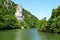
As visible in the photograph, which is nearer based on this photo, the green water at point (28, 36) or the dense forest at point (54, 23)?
the green water at point (28, 36)

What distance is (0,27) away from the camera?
326 ft

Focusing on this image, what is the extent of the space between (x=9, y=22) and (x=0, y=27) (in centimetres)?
1156

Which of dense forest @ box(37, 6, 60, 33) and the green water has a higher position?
dense forest @ box(37, 6, 60, 33)

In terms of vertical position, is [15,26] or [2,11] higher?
[2,11]

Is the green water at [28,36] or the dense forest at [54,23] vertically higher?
the dense forest at [54,23]

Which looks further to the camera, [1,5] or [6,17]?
[1,5]

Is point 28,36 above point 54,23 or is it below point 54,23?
below

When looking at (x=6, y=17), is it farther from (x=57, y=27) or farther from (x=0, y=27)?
(x=57, y=27)

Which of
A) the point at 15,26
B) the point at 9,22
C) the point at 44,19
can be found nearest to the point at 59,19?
the point at 44,19

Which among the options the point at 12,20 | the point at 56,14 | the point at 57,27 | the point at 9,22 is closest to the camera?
the point at 57,27

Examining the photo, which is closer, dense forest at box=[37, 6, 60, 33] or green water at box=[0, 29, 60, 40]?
green water at box=[0, 29, 60, 40]

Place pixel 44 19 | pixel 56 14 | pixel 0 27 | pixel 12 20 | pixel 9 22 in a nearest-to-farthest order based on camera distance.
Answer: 1. pixel 56 14
2. pixel 44 19
3. pixel 0 27
4. pixel 9 22
5. pixel 12 20

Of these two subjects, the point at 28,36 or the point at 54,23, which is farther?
the point at 54,23

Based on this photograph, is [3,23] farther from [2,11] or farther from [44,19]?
[44,19]
